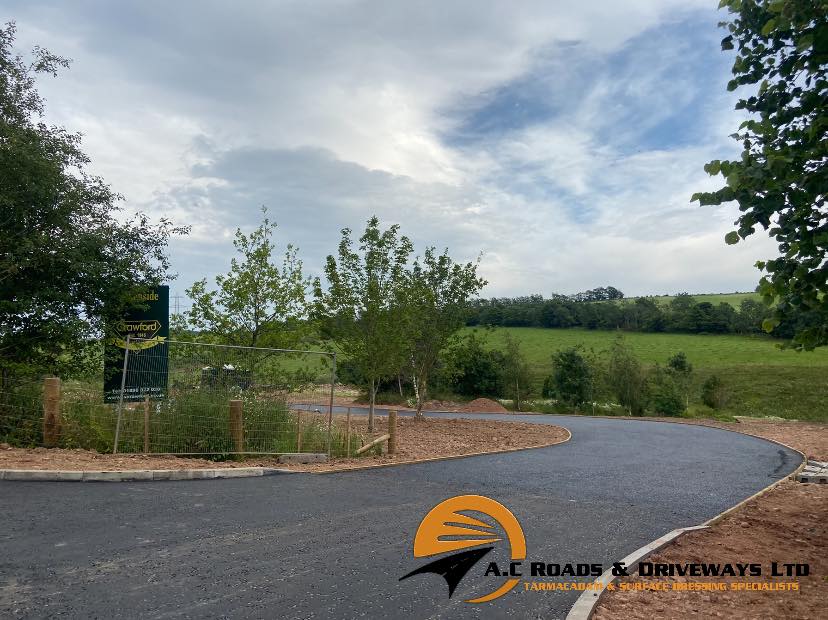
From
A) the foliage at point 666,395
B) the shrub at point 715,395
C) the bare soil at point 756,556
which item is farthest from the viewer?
the shrub at point 715,395

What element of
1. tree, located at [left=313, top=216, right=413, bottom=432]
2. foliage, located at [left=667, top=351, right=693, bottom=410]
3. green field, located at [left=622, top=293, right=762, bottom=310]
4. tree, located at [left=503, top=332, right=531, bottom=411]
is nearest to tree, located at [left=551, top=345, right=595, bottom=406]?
tree, located at [left=503, top=332, right=531, bottom=411]

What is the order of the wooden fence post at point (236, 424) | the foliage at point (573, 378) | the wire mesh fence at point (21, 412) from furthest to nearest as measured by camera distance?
the foliage at point (573, 378) < the wooden fence post at point (236, 424) < the wire mesh fence at point (21, 412)

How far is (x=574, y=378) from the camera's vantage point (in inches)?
1394

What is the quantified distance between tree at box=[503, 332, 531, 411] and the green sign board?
2816 cm

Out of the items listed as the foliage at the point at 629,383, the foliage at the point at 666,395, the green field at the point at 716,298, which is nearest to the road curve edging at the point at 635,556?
the foliage at the point at 666,395

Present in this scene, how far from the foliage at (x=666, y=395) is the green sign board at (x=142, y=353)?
1117 inches

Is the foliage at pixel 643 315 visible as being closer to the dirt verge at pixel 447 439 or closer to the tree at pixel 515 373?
the tree at pixel 515 373

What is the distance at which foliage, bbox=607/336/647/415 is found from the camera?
1337 inches

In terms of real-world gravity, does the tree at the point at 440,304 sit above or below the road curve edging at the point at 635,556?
above

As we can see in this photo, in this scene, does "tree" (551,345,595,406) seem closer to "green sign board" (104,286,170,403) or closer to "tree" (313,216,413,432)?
"tree" (313,216,413,432)

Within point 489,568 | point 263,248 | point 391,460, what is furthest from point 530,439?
point 489,568

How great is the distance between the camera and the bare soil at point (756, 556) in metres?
4.57

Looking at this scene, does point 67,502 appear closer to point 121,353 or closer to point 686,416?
point 121,353

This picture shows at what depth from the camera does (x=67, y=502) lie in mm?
7402
